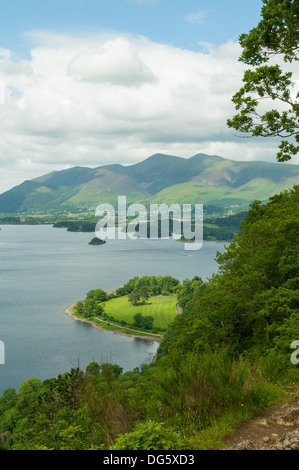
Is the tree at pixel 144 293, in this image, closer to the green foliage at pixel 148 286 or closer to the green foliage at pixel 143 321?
the green foliage at pixel 148 286

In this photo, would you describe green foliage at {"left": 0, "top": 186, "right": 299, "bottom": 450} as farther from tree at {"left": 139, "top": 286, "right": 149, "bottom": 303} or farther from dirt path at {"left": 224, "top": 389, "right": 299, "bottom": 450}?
tree at {"left": 139, "top": 286, "right": 149, "bottom": 303}

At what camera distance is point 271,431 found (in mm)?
4371

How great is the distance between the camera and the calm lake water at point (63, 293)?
4900 cm

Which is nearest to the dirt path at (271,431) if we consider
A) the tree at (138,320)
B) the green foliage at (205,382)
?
the green foliage at (205,382)

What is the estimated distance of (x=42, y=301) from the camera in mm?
72688

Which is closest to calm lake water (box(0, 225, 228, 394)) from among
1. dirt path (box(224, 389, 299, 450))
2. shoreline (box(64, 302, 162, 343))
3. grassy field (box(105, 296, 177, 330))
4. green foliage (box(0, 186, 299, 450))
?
shoreline (box(64, 302, 162, 343))

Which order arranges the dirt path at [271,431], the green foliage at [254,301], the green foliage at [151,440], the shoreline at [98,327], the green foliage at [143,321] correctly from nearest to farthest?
the green foliage at [151,440] → the dirt path at [271,431] → the green foliage at [254,301] → the shoreline at [98,327] → the green foliage at [143,321]

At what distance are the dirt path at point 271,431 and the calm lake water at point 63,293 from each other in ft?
10.7

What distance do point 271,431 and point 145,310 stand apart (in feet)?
245

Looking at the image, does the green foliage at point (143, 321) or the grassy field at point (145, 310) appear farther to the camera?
the grassy field at point (145, 310)

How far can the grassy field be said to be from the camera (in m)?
72.1

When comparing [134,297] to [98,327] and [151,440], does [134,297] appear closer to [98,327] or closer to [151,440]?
[98,327]
